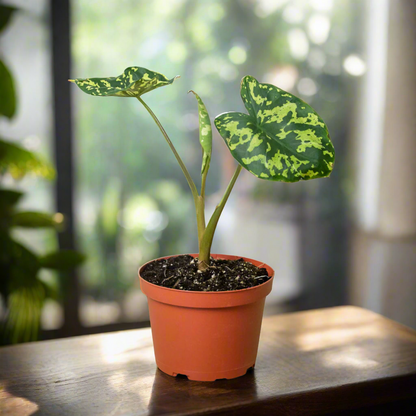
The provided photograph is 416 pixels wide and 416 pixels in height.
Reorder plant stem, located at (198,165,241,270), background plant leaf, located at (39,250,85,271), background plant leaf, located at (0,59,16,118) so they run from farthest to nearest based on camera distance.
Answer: background plant leaf, located at (39,250,85,271) < background plant leaf, located at (0,59,16,118) < plant stem, located at (198,165,241,270)

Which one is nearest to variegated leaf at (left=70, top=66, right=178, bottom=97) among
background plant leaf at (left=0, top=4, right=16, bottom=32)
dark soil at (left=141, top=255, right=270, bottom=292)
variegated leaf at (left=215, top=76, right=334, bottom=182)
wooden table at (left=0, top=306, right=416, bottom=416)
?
variegated leaf at (left=215, top=76, right=334, bottom=182)

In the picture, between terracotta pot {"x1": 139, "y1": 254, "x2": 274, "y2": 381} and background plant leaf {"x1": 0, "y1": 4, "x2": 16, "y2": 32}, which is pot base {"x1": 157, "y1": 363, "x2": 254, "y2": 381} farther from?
background plant leaf {"x1": 0, "y1": 4, "x2": 16, "y2": 32}

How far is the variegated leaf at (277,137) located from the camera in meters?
0.60

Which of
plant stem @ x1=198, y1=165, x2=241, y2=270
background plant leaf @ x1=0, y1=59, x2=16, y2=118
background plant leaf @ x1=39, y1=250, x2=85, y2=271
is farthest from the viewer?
background plant leaf @ x1=39, y1=250, x2=85, y2=271

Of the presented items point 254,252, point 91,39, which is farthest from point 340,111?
point 91,39

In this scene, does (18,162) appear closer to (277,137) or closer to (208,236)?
(208,236)

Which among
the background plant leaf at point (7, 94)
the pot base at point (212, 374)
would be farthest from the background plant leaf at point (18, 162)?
the pot base at point (212, 374)

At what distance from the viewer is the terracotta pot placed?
0.66 metres

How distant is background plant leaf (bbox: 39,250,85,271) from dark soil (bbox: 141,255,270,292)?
93cm

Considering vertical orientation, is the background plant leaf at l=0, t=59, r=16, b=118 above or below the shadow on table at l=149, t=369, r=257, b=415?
above

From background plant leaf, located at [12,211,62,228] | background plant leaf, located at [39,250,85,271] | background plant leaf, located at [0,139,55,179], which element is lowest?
background plant leaf, located at [39,250,85,271]

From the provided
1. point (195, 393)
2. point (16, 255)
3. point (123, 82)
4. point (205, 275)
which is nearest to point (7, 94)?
point (16, 255)

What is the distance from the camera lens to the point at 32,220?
157 cm

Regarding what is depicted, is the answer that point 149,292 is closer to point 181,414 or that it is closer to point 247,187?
point 181,414
